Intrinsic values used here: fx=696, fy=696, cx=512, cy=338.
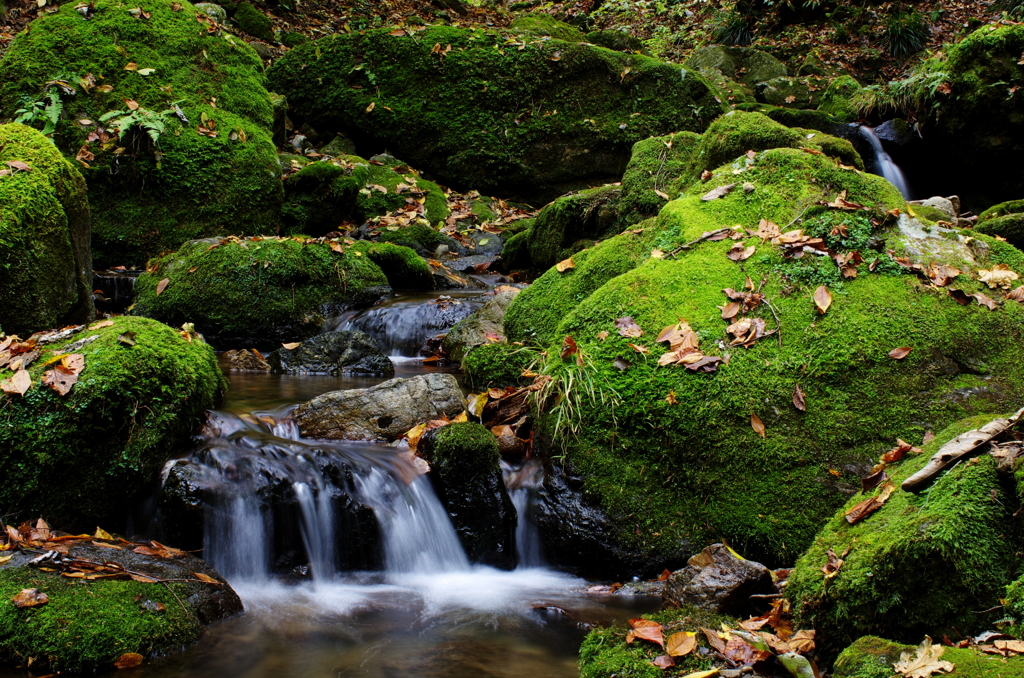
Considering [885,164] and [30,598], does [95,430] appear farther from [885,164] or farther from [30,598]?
[885,164]

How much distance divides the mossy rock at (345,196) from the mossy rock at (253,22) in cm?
493

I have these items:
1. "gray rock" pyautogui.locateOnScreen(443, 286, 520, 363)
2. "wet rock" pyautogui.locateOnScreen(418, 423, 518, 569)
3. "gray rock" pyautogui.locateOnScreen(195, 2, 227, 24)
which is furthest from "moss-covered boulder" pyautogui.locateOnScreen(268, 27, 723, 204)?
"wet rock" pyautogui.locateOnScreen(418, 423, 518, 569)

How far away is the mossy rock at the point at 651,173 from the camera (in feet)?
23.6

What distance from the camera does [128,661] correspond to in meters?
2.82

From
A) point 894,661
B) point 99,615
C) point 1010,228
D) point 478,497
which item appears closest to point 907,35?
point 1010,228

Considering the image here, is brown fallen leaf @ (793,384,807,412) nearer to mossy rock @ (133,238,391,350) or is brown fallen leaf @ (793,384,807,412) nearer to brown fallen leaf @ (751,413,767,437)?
brown fallen leaf @ (751,413,767,437)

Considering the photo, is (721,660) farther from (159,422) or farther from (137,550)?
(159,422)

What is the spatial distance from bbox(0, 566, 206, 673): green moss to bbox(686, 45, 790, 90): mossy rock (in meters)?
17.2

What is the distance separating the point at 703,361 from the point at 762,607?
142cm

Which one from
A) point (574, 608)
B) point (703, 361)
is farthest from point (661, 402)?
point (574, 608)

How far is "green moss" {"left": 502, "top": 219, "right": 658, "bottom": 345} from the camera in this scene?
17.4 ft

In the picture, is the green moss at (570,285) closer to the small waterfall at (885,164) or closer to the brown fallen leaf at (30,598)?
the brown fallen leaf at (30,598)

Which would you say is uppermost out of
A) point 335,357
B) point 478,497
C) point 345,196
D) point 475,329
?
point 345,196

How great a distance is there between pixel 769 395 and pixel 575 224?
4952 mm
